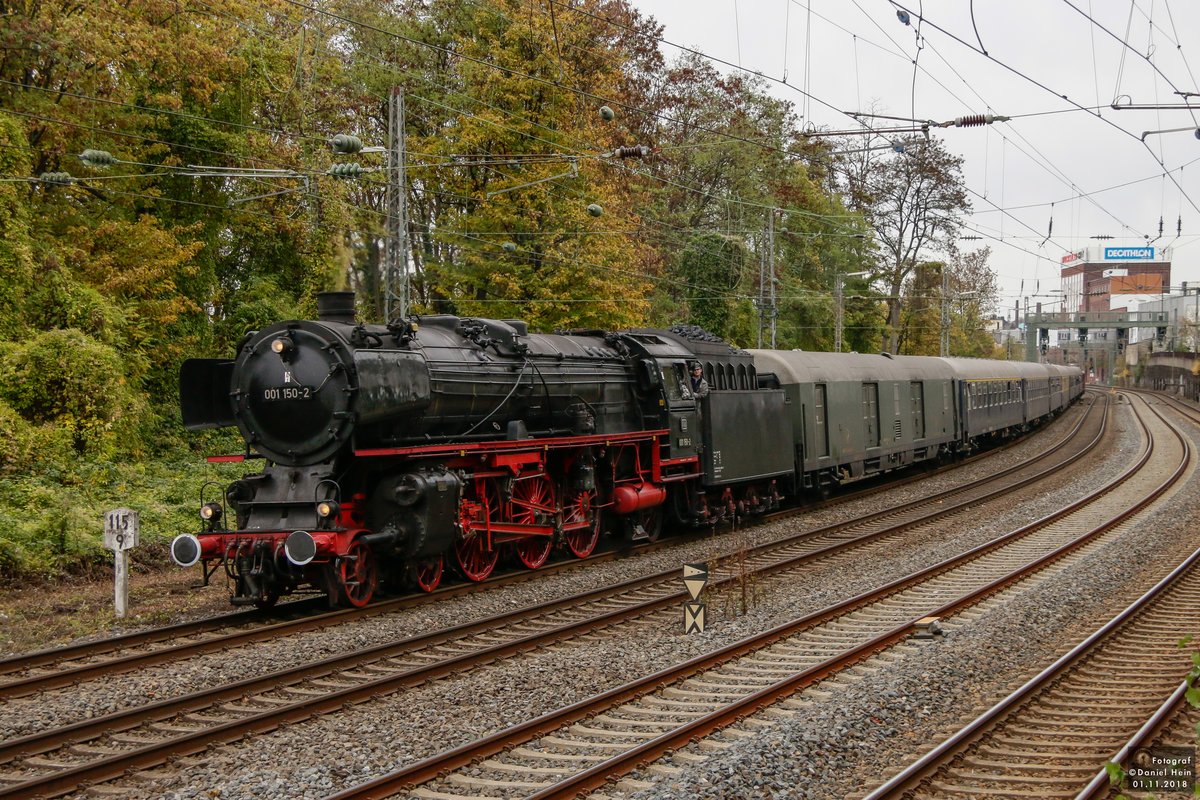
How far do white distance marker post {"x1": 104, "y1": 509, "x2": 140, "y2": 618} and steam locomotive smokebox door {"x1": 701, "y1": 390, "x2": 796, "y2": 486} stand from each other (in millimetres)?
9579

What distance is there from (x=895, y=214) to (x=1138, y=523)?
35.9 m

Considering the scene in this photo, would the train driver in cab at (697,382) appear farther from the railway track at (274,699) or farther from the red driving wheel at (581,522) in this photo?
the railway track at (274,699)

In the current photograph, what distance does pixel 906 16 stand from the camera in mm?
13242

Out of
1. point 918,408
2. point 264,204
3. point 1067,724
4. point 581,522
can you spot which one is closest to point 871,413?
point 918,408

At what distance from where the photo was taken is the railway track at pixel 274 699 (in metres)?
6.91

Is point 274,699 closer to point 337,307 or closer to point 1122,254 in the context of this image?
point 337,307

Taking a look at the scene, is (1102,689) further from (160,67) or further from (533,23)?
(533,23)

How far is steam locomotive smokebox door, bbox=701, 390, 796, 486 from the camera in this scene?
18281 mm

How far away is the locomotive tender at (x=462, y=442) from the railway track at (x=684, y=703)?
402 cm

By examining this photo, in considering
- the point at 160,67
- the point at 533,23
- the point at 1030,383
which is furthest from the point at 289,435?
the point at 1030,383

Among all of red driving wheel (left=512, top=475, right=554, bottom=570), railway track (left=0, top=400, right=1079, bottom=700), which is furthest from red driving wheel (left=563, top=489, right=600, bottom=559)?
railway track (left=0, top=400, right=1079, bottom=700)

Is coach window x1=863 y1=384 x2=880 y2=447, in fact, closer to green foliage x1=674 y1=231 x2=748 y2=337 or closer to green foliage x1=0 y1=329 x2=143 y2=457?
green foliage x1=674 y1=231 x2=748 y2=337

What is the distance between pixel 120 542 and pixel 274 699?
180 inches

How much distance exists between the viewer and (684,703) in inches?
334
